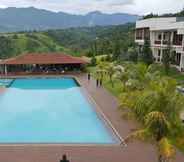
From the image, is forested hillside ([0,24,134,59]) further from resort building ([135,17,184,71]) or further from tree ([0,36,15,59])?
resort building ([135,17,184,71])

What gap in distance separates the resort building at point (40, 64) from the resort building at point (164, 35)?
8.48 meters

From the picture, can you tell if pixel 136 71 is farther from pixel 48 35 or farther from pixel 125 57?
pixel 48 35

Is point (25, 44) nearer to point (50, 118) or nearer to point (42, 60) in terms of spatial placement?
point (42, 60)

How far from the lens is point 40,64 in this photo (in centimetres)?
4169

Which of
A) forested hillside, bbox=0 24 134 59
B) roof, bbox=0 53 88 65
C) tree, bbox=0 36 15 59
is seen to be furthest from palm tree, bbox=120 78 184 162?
tree, bbox=0 36 15 59

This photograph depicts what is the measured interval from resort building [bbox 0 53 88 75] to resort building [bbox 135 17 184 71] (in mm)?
8485

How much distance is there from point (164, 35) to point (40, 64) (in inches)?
573

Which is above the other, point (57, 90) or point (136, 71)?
point (136, 71)

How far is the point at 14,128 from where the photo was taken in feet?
61.8

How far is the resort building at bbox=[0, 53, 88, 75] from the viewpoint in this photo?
4119 cm

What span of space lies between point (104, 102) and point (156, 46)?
1836 centimetres

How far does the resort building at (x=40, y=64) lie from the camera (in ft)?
135

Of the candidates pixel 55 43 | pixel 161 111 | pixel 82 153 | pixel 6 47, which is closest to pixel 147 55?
pixel 82 153

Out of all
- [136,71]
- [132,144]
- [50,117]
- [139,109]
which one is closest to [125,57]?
[136,71]
